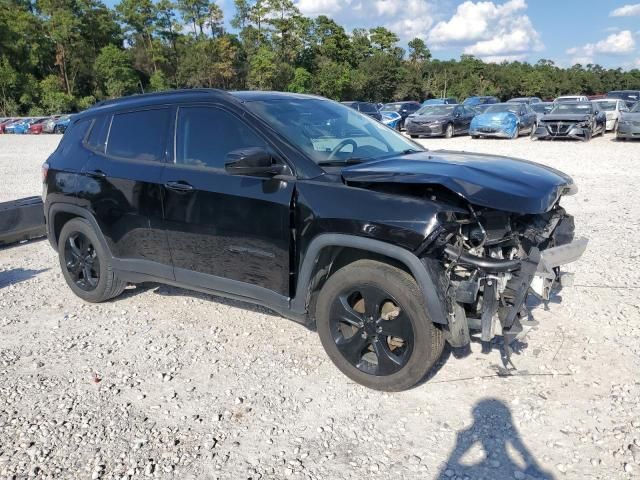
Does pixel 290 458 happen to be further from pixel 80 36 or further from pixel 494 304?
pixel 80 36

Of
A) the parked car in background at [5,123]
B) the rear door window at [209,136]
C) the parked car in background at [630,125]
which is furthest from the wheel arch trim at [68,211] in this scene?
the parked car in background at [5,123]

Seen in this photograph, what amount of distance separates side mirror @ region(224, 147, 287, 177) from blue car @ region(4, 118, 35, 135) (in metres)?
41.3

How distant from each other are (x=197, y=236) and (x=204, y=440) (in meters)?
1.59

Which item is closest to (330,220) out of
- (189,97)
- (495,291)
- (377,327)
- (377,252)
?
(377,252)

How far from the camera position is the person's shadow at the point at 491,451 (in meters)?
2.73

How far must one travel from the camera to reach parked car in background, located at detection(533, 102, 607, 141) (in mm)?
19109

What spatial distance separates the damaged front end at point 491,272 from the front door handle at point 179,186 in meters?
2.00

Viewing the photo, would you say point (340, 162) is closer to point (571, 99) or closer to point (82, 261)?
point (82, 261)

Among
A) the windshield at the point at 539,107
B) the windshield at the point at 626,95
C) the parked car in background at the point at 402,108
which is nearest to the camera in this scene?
the windshield at the point at 539,107

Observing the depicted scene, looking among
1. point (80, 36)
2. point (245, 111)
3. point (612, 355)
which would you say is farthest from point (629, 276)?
point (80, 36)

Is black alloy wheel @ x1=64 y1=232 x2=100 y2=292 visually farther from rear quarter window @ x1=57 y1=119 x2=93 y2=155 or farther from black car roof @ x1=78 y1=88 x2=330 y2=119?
black car roof @ x1=78 y1=88 x2=330 y2=119

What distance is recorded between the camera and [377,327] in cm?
339

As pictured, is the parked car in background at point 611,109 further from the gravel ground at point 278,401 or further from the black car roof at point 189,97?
the black car roof at point 189,97

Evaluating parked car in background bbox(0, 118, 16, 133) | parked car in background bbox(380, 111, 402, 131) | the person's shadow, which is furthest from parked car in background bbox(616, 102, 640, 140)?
parked car in background bbox(0, 118, 16, 133)
